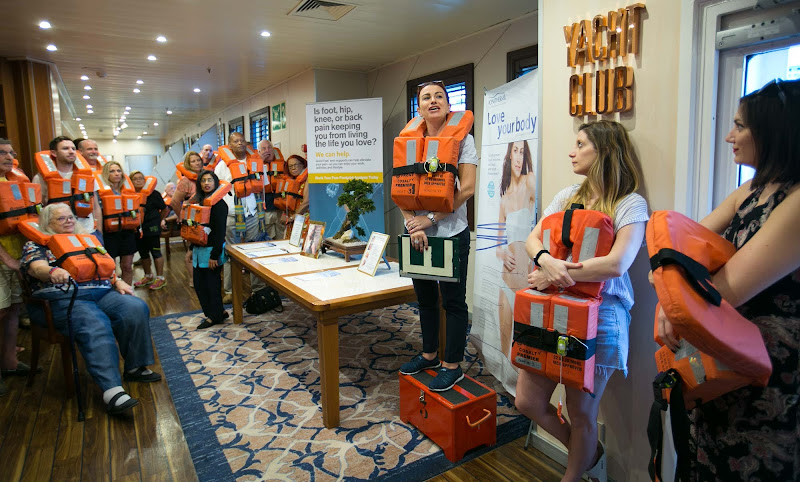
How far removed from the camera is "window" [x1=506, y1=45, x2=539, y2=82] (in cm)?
390

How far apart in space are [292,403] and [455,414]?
1108 millimetres

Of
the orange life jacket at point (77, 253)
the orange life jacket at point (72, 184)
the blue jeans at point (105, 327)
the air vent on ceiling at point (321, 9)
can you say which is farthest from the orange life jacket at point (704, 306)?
the orange life jacket at point (72, 184)

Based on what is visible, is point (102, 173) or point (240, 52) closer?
point (102, 173)

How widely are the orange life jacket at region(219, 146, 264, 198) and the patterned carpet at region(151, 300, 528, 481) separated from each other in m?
1.34

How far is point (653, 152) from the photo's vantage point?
1739mm

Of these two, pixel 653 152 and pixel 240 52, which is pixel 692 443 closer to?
pixel 653 152

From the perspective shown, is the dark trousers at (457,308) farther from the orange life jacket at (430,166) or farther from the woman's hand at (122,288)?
the woman's hand at (122,288)

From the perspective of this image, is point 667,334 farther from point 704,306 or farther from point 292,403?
point 292,403

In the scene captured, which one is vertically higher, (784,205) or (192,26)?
(192,26)

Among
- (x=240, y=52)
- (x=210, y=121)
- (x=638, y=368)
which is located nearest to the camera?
(x=638, y=368)

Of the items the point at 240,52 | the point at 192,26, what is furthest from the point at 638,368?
the point at 240,52

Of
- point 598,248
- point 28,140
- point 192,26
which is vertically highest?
point 192,26

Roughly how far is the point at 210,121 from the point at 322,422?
1052 centimetres

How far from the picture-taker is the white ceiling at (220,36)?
375cm
